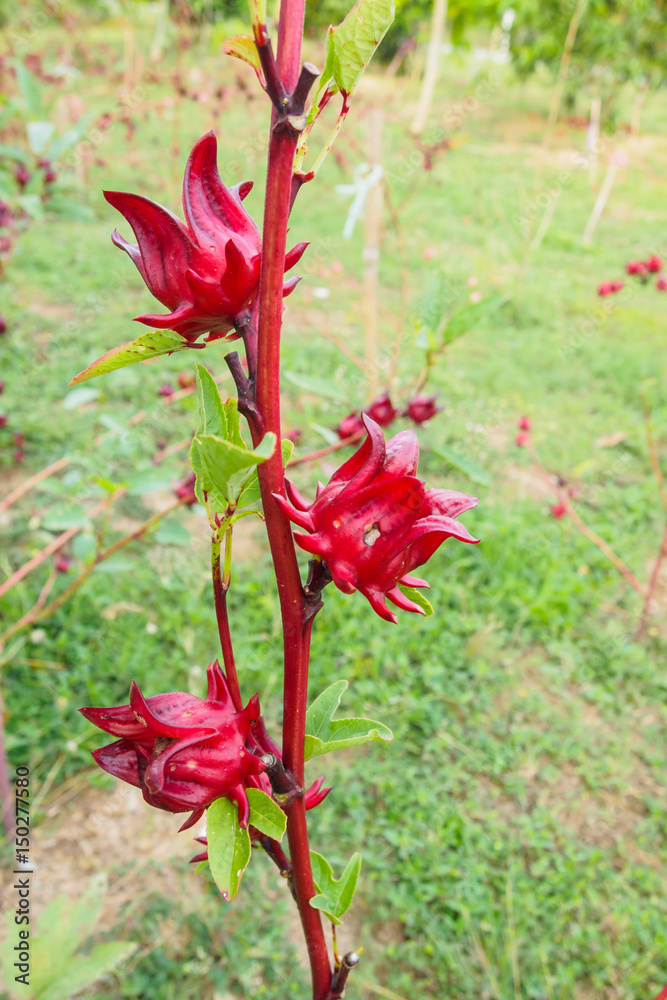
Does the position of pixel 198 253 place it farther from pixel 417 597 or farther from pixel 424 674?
pixel 424 674

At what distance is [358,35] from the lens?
42 centimetres

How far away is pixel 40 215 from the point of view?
161cm

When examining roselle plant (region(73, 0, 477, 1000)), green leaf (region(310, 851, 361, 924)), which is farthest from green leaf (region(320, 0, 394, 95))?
green leaf (region(310, 851, 361, 924))

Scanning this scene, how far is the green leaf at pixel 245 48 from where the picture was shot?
413mm

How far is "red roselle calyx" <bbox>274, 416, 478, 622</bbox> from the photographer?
17.0 inches

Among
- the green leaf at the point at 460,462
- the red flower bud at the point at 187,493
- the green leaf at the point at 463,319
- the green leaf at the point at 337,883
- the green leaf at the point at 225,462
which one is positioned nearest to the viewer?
the green leaf at the point at 225,462

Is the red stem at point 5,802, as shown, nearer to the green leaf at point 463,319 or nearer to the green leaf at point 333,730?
the green leaf at point 333,730

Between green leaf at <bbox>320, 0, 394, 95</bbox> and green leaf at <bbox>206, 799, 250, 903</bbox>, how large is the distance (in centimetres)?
49

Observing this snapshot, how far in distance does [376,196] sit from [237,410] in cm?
239

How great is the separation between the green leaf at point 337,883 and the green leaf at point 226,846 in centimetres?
17

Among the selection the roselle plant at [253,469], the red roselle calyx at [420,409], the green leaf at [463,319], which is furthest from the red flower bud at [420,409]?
the roselle plant at [253,469]

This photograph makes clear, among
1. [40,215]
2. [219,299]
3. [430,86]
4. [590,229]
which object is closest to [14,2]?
[430,86]

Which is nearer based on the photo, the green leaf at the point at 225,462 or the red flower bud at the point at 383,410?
the green leaf at the point at 225,462

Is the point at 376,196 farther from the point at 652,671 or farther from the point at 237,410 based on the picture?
the point at 237,410
